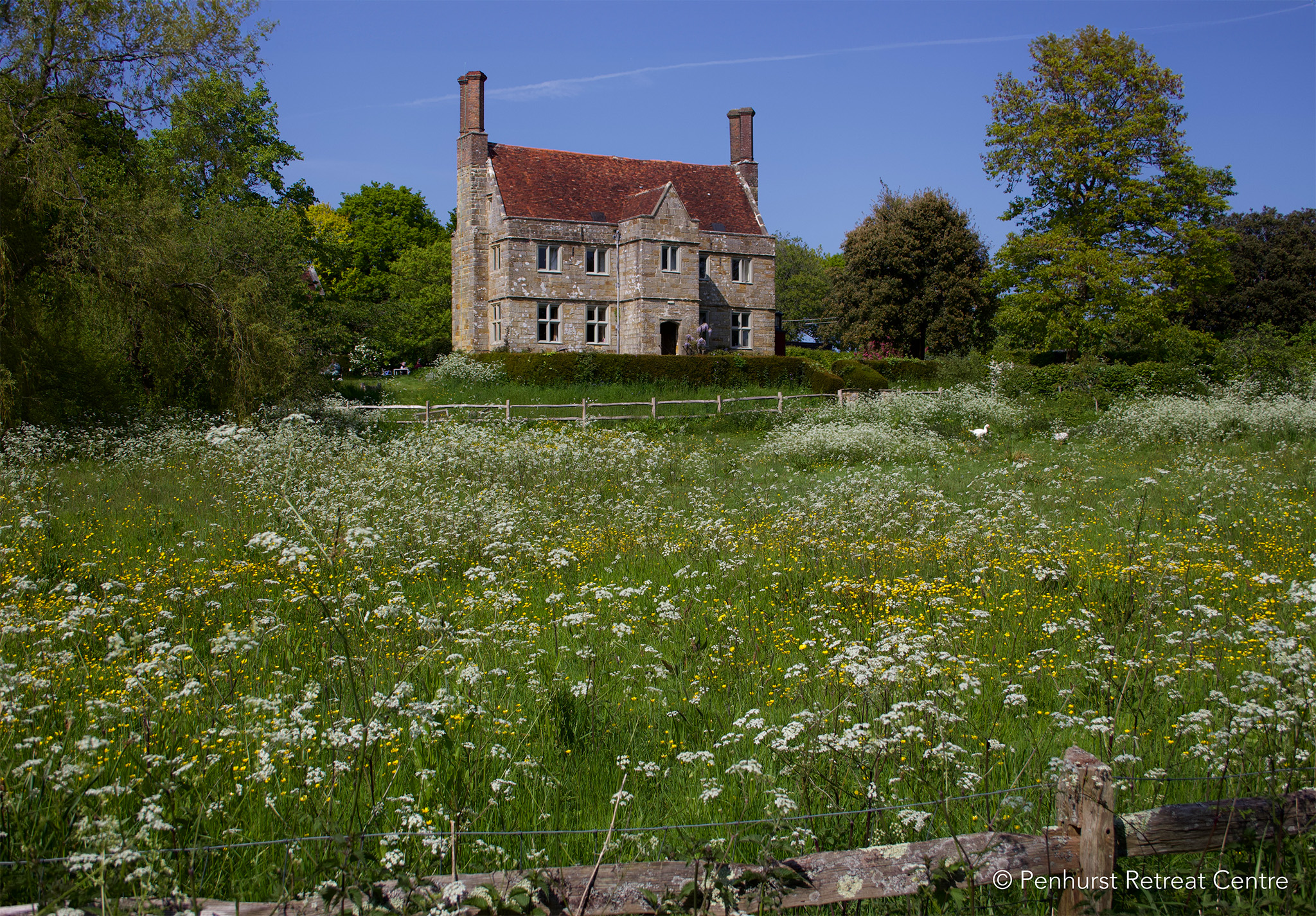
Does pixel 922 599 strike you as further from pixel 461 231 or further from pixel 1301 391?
pixel 461 231

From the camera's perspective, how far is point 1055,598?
730 cm

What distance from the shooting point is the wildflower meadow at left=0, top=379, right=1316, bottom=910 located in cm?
348

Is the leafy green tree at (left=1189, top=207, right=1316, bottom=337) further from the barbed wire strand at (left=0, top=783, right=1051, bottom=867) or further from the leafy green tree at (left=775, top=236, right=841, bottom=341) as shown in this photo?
the barbed wire strand at (left=0, top=783, right=1051, bottom=867)

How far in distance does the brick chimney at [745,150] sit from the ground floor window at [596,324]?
10.4 meters

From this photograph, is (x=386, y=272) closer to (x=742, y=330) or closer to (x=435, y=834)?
(x=742, y=330)

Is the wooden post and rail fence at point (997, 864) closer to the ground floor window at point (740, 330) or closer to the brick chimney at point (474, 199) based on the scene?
the brick chimney at point (474, 199)

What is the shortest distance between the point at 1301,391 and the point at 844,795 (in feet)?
83.7

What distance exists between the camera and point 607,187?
1550 inches

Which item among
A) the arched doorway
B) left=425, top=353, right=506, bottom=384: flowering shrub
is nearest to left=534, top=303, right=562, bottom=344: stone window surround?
left=425, top=353, right=506, bottom=384: flowering shrub

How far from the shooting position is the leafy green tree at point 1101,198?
1178 inches

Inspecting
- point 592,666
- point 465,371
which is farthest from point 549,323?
point 592,666

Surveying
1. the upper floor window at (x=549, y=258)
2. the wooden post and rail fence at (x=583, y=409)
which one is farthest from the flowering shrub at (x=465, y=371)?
the upper floor window at (x=549, y=258)

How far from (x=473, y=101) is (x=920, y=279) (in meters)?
23.5

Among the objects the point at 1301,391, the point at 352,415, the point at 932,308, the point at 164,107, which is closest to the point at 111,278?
the point at 164,107
